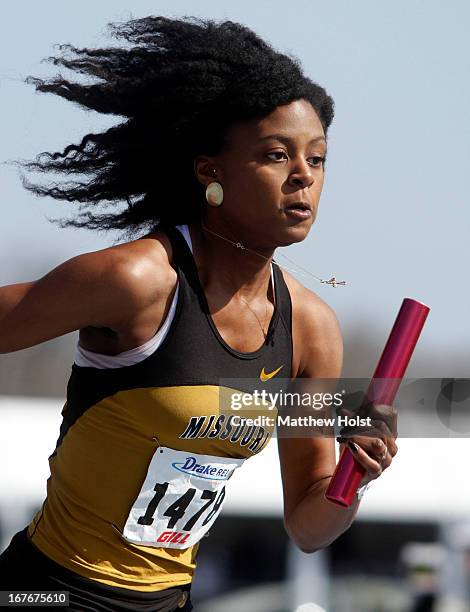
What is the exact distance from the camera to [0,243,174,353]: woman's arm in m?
3.60

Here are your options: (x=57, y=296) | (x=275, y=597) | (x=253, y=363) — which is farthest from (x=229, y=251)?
(x=275, y=597)

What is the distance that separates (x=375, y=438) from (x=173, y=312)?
0.75 meters

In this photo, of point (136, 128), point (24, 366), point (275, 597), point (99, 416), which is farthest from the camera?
point (24, 366)

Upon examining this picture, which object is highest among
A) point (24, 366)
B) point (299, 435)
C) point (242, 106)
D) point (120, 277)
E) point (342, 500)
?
point (24, 366)

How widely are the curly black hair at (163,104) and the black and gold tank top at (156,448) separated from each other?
321 mm

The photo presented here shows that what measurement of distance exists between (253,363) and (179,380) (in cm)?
27

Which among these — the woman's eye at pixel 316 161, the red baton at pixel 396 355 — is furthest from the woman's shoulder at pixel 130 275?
the red baton at pixel 396 355

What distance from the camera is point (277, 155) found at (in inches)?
152

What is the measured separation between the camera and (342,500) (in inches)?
155

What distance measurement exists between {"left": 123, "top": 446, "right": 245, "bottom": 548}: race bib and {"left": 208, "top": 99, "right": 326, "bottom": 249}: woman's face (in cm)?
74

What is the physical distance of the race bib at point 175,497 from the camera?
391 cm

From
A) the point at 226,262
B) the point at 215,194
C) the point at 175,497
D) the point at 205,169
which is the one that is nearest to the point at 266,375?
the point at 226,262

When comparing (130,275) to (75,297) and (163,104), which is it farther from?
(163,104)

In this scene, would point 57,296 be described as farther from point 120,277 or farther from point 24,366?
point 24,366
